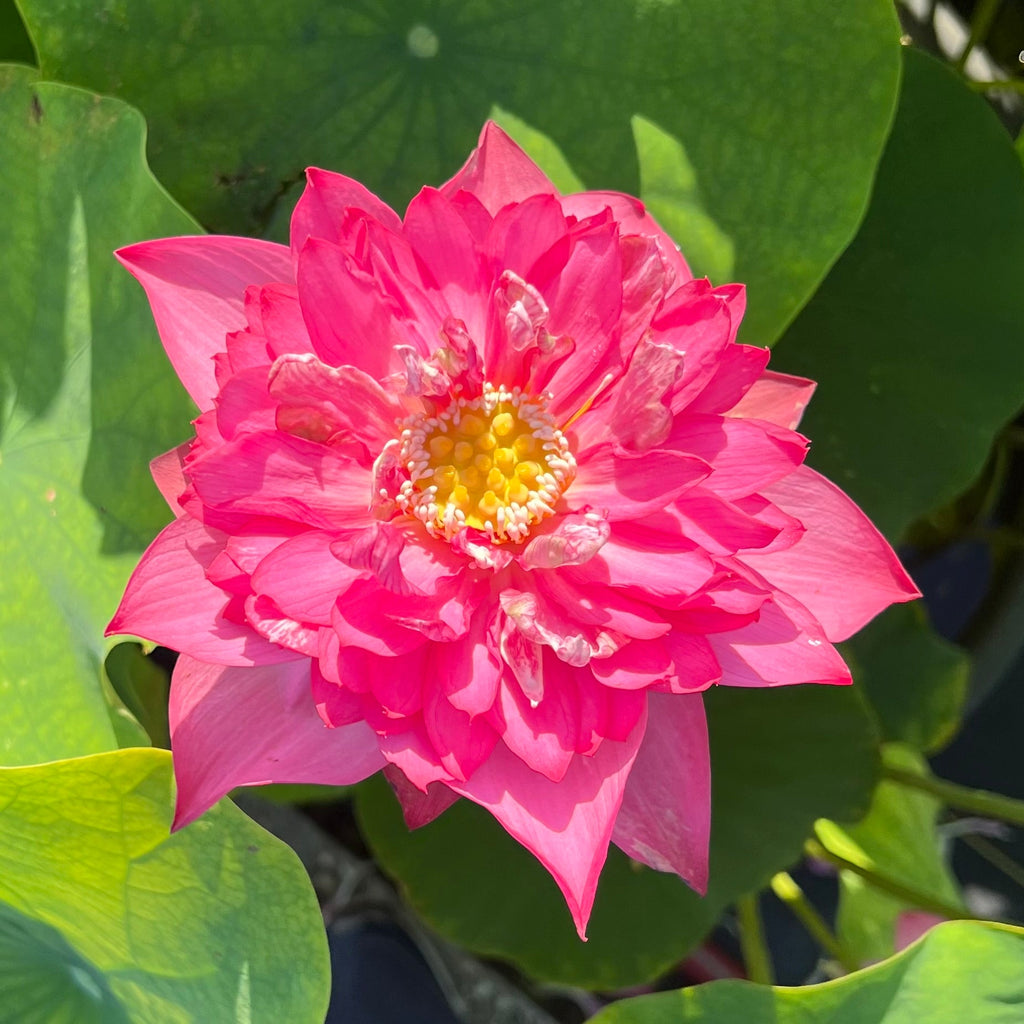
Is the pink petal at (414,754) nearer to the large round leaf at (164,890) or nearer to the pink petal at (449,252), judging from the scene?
the large round leaf at (164,890)

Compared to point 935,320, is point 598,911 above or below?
below

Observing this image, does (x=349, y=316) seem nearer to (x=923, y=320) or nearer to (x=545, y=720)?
(x=545, y=720)

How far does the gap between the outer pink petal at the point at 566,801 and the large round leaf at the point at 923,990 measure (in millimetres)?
161

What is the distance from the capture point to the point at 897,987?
0.60m

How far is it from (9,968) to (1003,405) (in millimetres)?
902

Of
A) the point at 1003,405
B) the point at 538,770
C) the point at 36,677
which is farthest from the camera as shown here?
the point at 1003,405

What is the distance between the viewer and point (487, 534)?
0.62m

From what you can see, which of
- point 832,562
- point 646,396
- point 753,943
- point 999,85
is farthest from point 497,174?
point 753,943

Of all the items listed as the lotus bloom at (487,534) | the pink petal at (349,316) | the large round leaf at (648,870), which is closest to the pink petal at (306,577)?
the lotus bloom at (487,534)

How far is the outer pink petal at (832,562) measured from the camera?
60 cm

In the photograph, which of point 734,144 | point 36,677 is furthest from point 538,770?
point 734,144

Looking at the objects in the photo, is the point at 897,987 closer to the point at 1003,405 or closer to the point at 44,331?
the point at 1003,405

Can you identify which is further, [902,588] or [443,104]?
[443,104]

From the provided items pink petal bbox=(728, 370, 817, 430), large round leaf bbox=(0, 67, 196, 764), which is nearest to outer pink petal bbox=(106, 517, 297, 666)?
large round leaf bbox=(0, 67, 196, 764)
